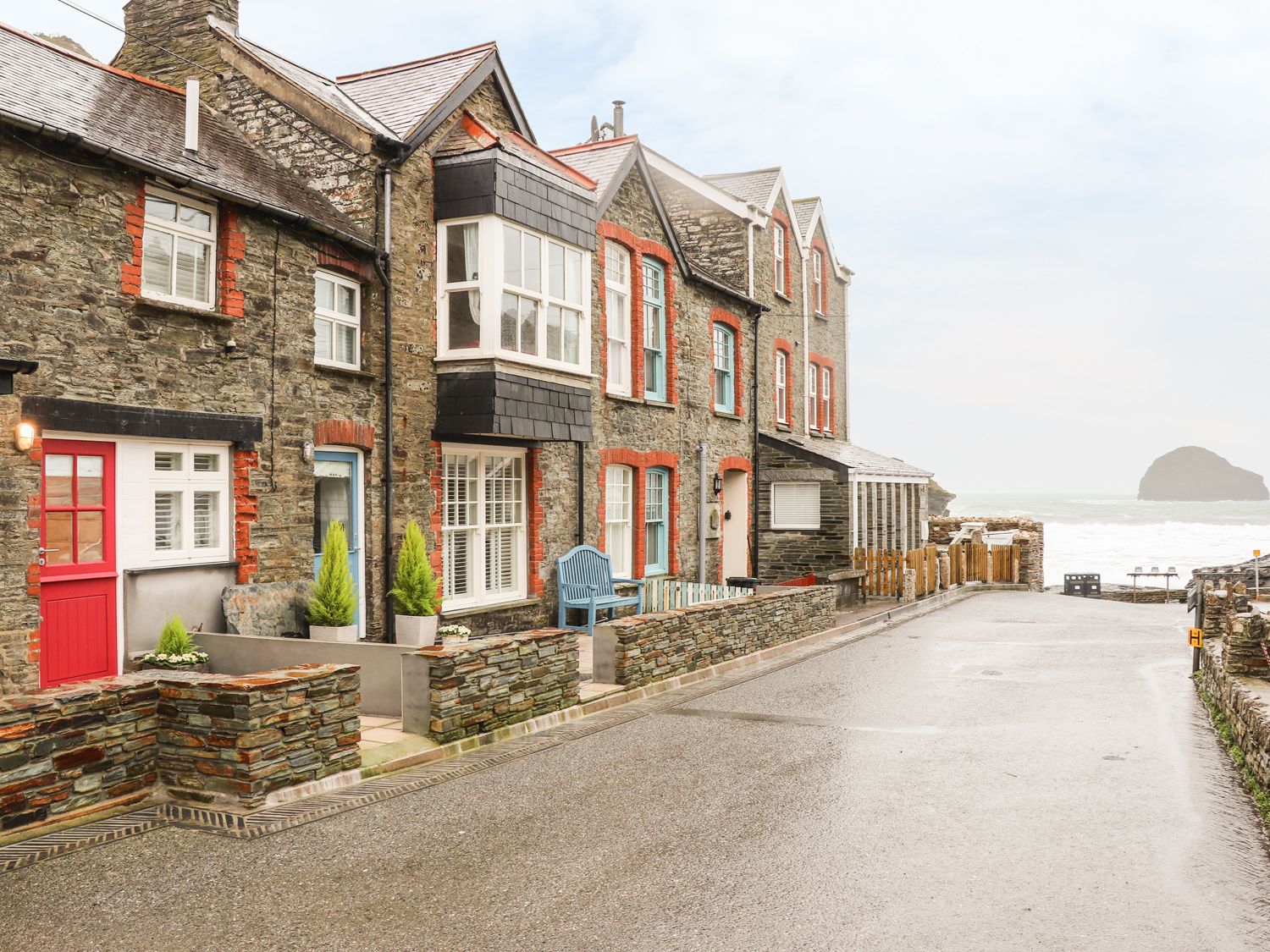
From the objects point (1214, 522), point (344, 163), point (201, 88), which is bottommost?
point (1214, 522)

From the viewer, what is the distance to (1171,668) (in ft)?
48.4

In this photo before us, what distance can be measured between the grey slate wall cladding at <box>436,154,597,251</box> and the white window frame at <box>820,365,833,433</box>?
16.1 metres

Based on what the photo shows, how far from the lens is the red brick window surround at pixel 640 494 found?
17922mm

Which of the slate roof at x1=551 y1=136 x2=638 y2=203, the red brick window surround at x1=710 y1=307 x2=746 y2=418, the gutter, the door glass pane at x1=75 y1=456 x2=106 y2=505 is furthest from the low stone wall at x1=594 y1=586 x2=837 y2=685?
the slate roof at x1=551 y1=136 x2=638 y2=203

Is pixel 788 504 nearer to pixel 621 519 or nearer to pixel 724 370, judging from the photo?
pixel 724 370

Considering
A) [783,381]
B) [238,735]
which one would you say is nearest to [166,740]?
[238,735]

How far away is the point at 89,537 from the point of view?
10.1 m

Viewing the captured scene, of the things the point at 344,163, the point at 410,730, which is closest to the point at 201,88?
the point at 344,163

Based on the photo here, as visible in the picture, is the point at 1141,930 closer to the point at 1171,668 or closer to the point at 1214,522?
the point at 1171,668

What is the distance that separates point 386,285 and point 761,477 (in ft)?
42.3

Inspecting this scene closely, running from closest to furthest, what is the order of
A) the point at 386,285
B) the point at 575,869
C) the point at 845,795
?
the point at 575,869, the point at 845,795, the point at 386,285

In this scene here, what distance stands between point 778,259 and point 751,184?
2.22m

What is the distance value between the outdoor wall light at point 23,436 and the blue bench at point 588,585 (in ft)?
27.6

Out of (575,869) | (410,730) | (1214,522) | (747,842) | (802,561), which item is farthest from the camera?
(1214,522)
